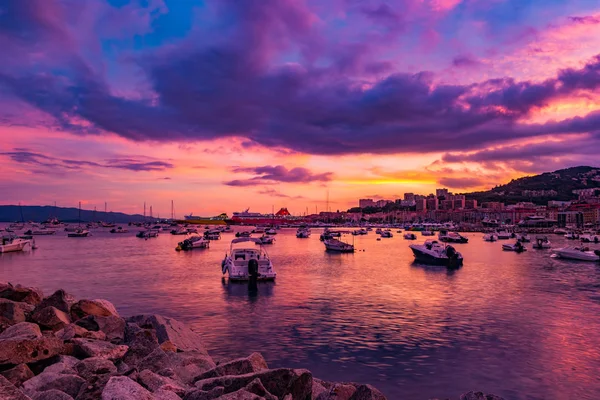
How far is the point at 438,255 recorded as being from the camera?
182ft

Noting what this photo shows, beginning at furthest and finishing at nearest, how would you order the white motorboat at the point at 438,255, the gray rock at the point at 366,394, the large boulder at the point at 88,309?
the white motorboat at the point at 438,255
the large boulder at the point at 88,309
the gray rock at the point at 366,394

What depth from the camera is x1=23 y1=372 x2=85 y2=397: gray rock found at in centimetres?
867

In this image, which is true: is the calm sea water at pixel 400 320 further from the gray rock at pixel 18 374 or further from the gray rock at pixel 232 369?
the gray rock at pixel 18 374

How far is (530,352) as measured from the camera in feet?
61.5

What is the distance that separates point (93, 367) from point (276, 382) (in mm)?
4304

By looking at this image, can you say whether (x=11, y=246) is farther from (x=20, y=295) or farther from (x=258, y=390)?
(x=258, y=390)

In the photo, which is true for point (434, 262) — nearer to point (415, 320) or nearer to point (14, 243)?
point (415, 320)

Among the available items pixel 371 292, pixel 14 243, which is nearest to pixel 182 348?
pixel 371 292

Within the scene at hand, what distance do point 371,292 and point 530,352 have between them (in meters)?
16.7

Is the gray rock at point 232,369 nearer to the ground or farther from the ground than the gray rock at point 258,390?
nearer to the ground

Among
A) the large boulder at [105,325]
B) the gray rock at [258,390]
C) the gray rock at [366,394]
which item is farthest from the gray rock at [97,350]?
the gray rock at [366,394]

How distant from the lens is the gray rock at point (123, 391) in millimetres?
6953

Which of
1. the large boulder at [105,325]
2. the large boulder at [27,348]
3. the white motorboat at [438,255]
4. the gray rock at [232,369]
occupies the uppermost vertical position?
the large boulder at [27,348]

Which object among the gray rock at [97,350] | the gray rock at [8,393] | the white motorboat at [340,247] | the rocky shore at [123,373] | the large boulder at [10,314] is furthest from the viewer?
the white motorboat at [340,247]
